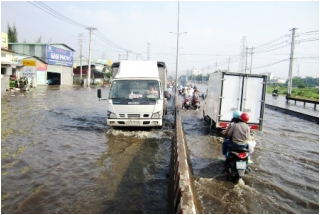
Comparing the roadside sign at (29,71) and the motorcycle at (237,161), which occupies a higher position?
the roadside sign at (29,71)

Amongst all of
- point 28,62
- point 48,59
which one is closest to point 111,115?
point 28,62

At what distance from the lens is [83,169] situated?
6172mm

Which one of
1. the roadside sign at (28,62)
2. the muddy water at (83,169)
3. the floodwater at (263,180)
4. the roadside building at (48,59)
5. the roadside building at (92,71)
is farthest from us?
the roadside building at (92,71)

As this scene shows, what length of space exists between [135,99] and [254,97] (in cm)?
431

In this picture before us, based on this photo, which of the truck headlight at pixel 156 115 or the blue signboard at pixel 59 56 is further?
the blue signboard at pixel 59 56

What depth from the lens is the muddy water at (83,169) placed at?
453 centimetres

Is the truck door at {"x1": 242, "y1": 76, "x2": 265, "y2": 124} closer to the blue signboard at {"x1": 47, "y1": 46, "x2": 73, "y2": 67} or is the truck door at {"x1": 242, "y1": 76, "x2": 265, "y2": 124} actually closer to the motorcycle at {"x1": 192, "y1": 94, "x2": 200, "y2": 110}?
the motorcycle at {"x1": 192, "y1": 94, "x2": 200, "y2": 110}

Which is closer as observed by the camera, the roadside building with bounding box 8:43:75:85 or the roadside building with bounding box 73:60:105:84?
the roadside building with bounding box 8:43:75:85

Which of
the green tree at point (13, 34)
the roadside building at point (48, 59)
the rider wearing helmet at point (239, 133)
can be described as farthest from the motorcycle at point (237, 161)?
the green tree at point (13, 34)

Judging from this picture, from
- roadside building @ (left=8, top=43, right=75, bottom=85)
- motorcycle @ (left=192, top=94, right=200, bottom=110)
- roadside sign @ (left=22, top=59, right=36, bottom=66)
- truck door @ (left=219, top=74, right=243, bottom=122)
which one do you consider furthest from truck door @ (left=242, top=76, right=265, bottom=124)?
roadside sign @ (left=22, top=59, right=36, bottom=66)

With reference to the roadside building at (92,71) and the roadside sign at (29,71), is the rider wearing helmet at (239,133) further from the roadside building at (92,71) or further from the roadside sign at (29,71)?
the roadside building at (92,71)

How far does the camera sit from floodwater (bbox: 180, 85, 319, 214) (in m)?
4.82

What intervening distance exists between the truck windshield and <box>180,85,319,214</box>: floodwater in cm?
226

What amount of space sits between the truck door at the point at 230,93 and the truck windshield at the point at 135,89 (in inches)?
98.0
